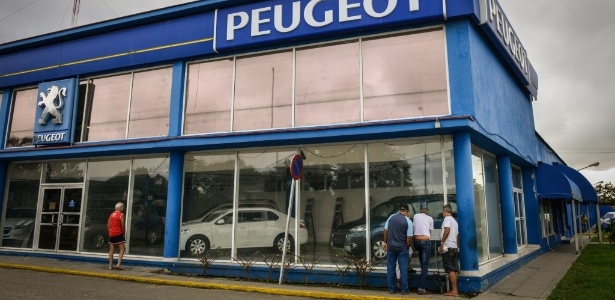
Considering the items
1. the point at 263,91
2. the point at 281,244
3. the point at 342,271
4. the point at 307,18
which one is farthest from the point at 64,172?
the point at 342,271

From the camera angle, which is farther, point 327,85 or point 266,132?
point 327,85

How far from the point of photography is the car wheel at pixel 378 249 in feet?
31.5

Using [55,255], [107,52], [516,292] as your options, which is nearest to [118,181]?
[55,255]

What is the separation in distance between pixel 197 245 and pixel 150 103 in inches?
173

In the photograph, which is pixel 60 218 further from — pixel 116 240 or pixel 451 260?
pixel 451 260

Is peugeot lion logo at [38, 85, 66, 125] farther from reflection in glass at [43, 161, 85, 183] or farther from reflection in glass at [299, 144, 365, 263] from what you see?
reflection in glass at [299, 144, 365, 263]

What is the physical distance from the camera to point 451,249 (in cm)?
846

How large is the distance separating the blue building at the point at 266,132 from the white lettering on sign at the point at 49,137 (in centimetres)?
10

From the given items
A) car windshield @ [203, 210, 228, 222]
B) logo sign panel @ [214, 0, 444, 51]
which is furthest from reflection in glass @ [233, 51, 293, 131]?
car windshield @ [203, 210, 228, 222]

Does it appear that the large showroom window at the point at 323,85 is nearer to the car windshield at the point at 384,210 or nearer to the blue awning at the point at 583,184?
the car windshield at the point at 384,210

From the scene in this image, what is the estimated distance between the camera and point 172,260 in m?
11.1

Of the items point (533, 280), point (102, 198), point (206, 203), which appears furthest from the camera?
point (102, 198)

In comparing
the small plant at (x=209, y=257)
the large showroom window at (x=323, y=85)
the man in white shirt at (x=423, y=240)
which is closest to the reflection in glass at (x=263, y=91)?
the large showroom window at (x=323, y=85)

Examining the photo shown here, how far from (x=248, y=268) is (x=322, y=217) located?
7.12 feet
